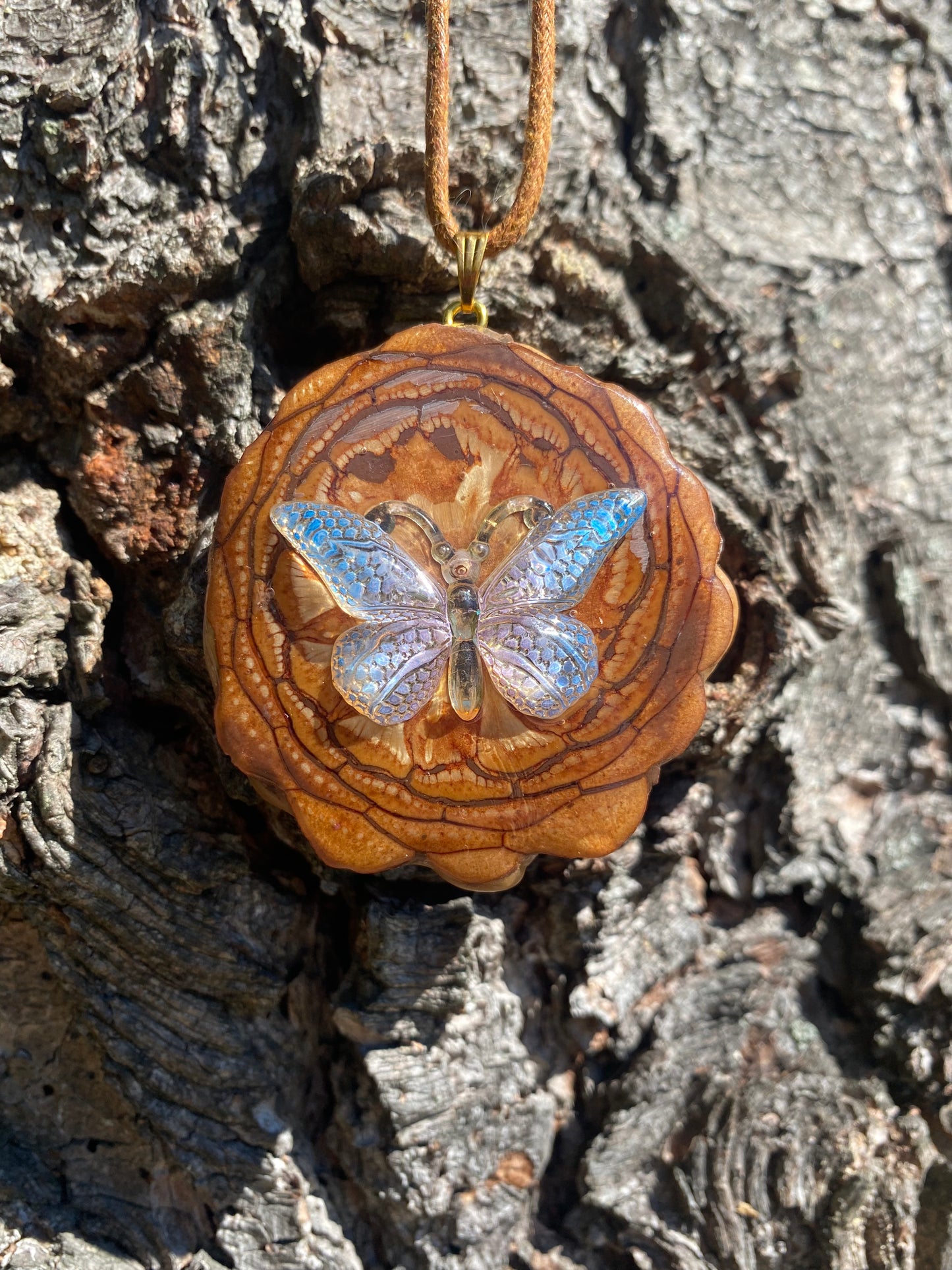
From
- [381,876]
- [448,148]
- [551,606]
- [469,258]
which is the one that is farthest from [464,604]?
[448,148]

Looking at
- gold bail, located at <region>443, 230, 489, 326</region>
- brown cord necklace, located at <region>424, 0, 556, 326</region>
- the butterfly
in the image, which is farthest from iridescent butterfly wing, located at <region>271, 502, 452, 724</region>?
brown cord necklace, located at <region>424, 0, 556, 326</region>

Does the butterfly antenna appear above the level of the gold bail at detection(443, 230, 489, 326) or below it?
below

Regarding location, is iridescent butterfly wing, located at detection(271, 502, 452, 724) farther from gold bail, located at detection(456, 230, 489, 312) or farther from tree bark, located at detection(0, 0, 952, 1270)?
gold bail, located at detection(456, 230, 489, 312)

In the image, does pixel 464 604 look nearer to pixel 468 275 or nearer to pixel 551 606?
pixel 551 606

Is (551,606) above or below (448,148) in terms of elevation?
below

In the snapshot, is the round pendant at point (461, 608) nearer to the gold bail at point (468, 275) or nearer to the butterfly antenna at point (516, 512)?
the butterfly antenna at point (516, 512)

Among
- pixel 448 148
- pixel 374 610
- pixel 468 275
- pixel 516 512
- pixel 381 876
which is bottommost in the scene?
pixel 381 876

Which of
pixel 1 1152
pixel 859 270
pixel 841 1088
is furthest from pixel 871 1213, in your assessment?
pixel 859 270
